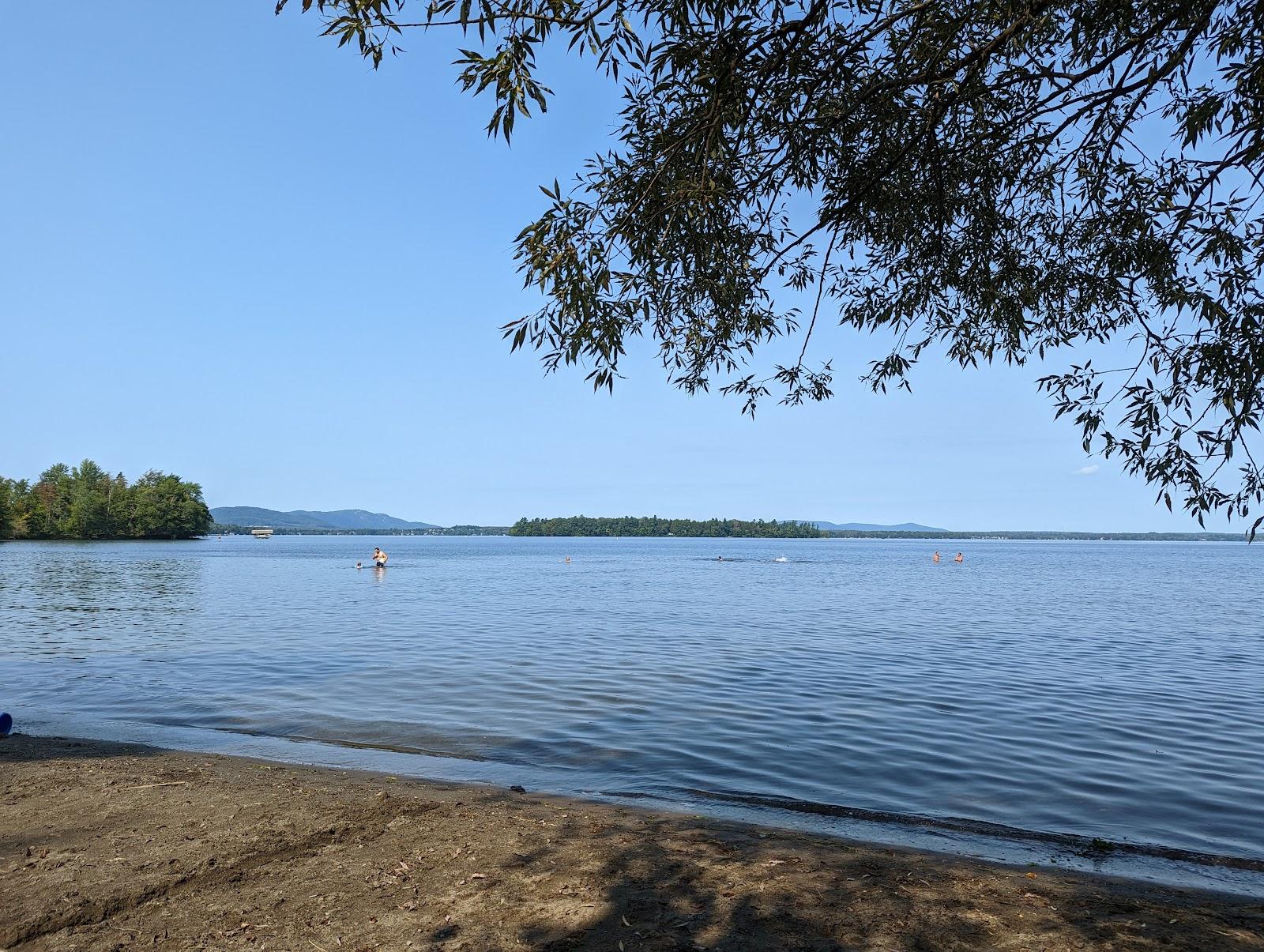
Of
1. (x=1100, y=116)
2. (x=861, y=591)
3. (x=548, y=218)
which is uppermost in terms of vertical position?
(x=1100, y=116)

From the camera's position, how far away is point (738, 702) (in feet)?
54.0

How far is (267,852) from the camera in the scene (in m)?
6.49

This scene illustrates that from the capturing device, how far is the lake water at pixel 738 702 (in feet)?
34.3

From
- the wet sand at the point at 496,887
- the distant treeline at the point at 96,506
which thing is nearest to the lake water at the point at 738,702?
the wet sand at the point at 496,887

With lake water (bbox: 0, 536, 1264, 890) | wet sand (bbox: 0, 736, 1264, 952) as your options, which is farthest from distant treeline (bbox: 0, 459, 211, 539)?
wet sand (bbox: 0, 736, 1264, 952)

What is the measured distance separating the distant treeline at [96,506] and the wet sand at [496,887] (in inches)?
7345

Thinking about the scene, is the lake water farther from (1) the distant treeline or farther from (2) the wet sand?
(1) the distant treeline

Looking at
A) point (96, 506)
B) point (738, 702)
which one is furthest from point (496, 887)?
point (96, 506)

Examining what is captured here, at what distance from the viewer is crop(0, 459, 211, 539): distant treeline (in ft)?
528

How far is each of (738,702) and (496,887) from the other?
11223 millimetres

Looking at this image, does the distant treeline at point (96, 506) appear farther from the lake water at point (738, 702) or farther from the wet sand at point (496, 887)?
the wet sand at point (496, 887)

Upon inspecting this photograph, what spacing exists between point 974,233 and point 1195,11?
8.88 ft

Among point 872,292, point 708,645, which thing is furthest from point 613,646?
point 872,292

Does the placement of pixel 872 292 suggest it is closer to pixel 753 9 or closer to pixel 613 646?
pixel 753 9
